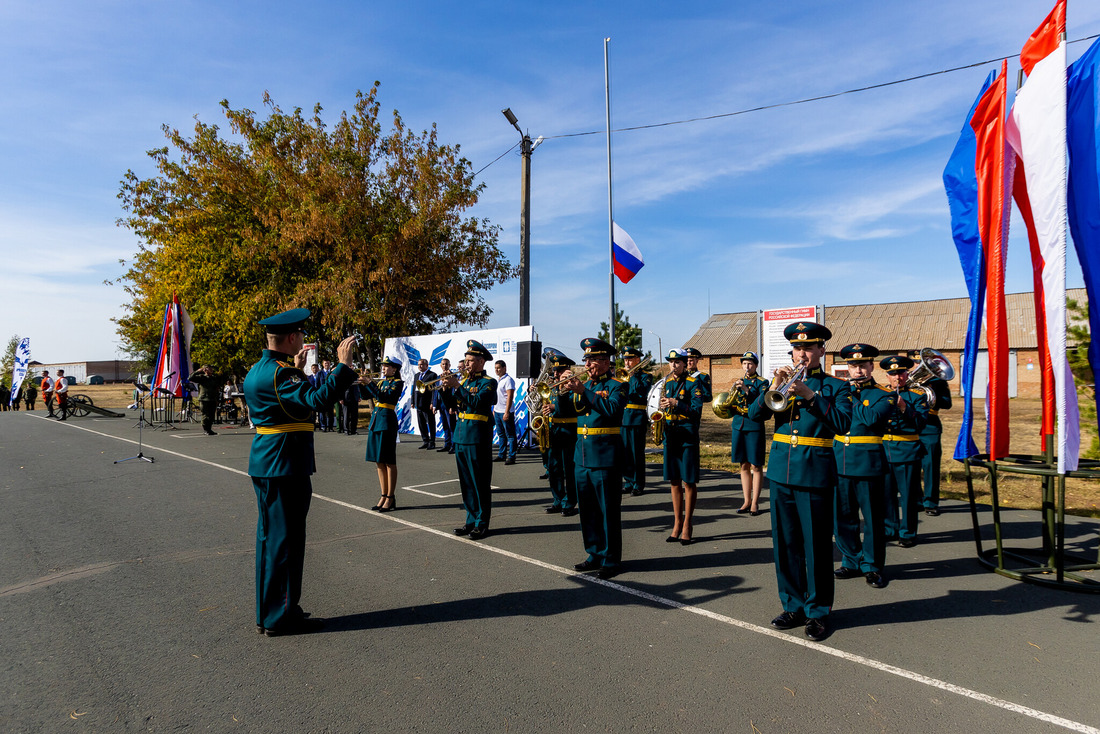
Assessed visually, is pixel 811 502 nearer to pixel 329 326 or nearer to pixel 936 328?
pixel 329 326

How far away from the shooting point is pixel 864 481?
5.73 m

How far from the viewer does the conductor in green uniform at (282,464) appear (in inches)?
172

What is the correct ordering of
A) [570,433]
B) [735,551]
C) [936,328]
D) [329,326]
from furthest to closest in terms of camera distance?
[936,328]
[329,326]
[570,433]
[735,551]

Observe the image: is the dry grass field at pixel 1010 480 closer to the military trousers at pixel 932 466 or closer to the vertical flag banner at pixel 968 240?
the military trousers at pixel 932 466

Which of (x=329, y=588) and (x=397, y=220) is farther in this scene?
(x=397, y=220)

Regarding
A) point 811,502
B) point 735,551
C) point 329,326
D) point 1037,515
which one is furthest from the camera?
point 329,326

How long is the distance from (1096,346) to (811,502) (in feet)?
9.39

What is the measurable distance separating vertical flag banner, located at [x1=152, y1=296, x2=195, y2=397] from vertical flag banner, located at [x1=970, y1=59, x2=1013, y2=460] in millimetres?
14444

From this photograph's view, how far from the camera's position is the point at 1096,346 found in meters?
5.04

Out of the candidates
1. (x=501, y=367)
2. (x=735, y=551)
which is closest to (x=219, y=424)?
(x=501, y=367)

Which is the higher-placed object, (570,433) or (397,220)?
(397,220)

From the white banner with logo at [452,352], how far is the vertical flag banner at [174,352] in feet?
16.0

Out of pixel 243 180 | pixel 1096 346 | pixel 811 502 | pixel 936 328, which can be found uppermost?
pixel 243 180

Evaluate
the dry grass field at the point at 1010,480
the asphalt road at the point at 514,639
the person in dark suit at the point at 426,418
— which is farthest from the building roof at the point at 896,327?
the asphalt road at the point at 514,639
